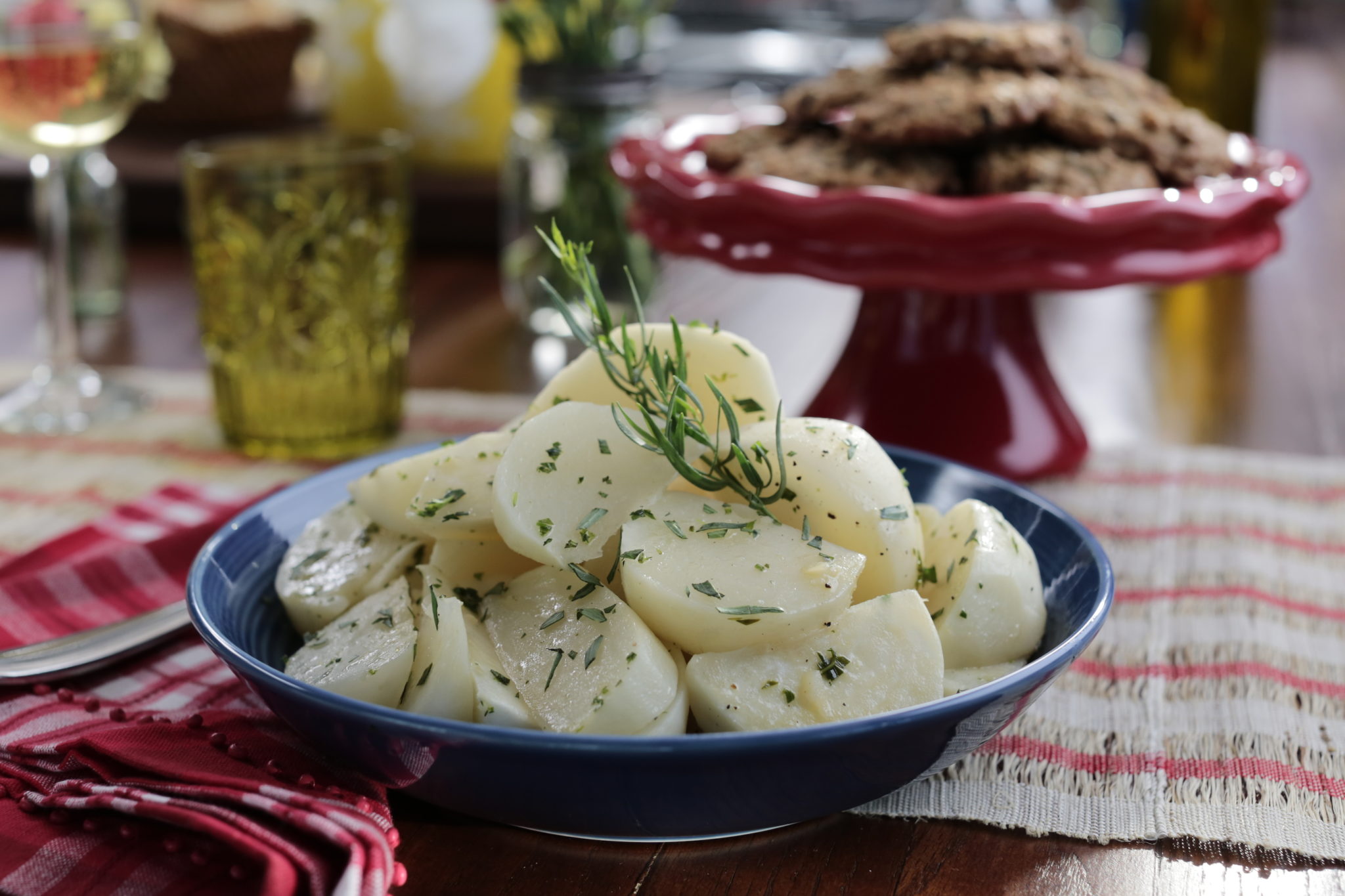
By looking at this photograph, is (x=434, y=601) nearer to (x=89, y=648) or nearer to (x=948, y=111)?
(x=89, y=648)

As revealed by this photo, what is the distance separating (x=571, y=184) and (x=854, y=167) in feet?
2.24

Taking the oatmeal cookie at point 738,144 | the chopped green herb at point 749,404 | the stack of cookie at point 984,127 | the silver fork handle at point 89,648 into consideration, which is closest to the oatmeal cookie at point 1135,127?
the stack of cookie at point 984,127

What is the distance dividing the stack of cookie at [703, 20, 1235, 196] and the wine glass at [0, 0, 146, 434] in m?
0.68

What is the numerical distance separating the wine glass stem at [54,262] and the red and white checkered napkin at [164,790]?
674 mm

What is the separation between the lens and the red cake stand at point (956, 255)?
110 centimetres

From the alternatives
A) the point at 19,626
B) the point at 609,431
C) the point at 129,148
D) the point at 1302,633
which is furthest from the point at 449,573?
the point at 129,148

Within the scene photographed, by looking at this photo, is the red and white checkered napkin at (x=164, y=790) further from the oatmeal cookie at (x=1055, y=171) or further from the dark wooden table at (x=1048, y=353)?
the oatmeal cookie at (x=1055, y=171)

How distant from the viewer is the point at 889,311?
1.37 m

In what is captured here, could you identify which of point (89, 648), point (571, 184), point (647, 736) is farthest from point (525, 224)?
point (647, 736)

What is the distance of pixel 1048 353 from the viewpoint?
177cm

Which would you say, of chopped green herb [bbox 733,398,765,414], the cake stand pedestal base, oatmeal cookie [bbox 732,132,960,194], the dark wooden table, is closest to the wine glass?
the dark wooden table

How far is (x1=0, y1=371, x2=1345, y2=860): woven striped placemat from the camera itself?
0.76m

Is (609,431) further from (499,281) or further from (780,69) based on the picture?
(780,69)

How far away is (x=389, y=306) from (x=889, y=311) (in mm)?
519
